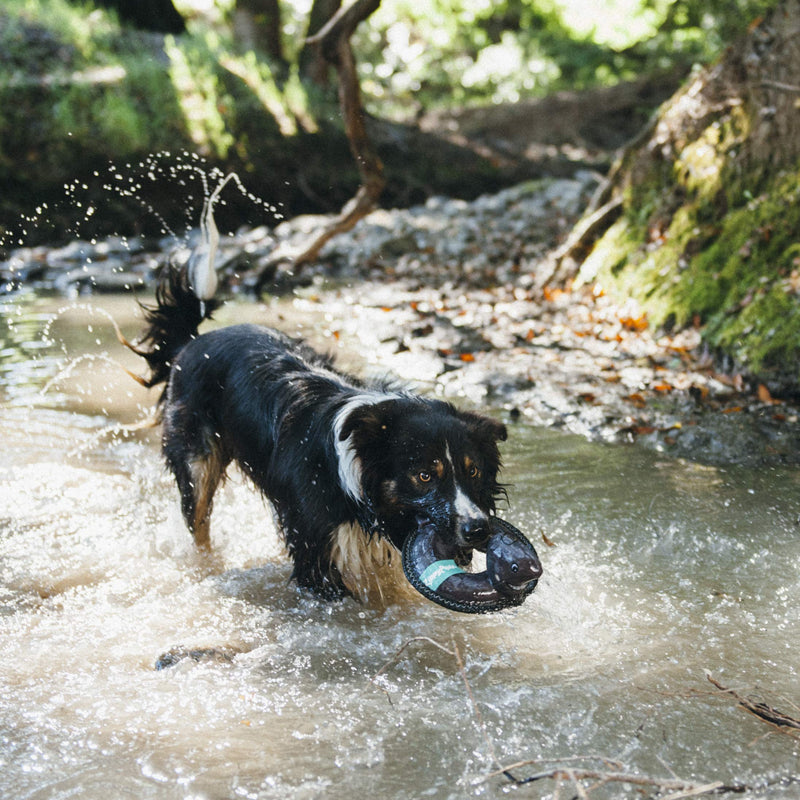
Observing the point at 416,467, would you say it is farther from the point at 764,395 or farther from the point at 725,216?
the point at 725,216

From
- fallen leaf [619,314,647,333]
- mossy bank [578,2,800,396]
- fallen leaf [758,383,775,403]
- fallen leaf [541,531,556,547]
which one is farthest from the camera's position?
fallen leaf [619,314,647,333]

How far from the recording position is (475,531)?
11.6ft

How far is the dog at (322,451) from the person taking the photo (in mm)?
3822

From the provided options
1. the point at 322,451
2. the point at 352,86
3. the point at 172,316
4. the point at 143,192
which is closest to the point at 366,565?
the point at 322,451

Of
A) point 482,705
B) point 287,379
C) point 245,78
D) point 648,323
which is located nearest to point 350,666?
point 482,705

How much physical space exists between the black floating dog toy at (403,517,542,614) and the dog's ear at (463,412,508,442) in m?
0.57

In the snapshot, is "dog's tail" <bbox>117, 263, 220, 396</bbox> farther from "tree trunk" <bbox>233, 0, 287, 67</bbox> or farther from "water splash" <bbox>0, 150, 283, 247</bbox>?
"tree trunk" <bbox>233, 0, 287, 67</bbox>

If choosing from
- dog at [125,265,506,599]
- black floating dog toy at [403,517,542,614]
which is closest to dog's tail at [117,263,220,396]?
dog at [125,265,506,599]

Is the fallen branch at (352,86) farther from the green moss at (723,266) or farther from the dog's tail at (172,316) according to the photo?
the dog's tail at (172,316)

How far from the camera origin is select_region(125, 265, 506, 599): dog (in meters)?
3.82

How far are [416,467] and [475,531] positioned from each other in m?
0.42

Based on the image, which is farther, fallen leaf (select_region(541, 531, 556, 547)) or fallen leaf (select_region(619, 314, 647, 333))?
fallen leaf (select_region(619, 314, 647, 333))

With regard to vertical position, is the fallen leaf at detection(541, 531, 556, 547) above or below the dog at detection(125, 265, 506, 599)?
below

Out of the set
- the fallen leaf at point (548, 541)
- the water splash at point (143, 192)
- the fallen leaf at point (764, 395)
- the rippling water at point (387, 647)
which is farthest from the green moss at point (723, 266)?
the water splash at point (143, 192)
